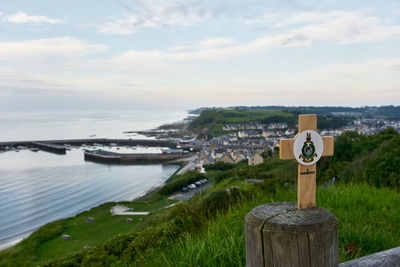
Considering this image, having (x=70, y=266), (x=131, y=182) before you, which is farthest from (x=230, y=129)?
(x=70, y=266)

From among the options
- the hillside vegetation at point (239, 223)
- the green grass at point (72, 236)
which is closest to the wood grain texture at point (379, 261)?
the hillside vegetation at point (239, 223)

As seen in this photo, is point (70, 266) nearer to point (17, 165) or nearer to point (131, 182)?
point (131, 182)

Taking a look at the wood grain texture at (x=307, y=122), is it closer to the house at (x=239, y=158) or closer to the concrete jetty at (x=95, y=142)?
the house at (x=239, y=158)

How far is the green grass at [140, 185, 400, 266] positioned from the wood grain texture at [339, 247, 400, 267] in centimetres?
94

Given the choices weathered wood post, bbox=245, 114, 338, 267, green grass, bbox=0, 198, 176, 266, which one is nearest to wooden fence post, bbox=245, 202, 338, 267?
weathered wood post, bbox=245, 114, 338, 267

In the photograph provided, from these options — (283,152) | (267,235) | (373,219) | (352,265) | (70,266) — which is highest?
(283,152)

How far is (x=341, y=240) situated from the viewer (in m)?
3.16

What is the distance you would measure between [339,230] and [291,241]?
8.27 feet

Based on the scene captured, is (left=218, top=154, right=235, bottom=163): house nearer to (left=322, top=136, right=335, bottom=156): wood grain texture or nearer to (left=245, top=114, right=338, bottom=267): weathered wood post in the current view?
(left=322, top=136, right=335, bottom=156): wood grain texture

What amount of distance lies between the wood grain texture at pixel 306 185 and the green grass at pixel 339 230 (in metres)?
1.02

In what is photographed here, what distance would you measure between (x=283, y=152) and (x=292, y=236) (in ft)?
1.46

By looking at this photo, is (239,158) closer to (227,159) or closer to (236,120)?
(227,159)

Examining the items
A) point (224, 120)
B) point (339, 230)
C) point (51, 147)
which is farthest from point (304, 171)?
point (224, 120)

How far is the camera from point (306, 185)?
1.53 metres
